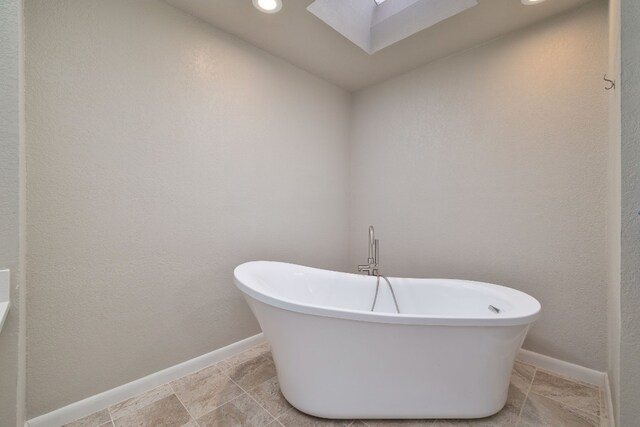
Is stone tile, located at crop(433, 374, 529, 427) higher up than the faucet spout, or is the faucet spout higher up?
the faucet spout

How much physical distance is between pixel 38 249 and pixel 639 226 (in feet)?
8.42

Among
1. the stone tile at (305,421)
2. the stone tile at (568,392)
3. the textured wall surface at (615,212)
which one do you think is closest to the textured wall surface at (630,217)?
the textured wall surface at (615,212)

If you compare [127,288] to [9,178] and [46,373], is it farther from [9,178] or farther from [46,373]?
[9,178]

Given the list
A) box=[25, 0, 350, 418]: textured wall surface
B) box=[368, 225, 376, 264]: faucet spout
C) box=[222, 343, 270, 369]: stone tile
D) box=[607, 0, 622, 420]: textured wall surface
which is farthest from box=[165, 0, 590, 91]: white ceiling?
box=[222, 343, 270, 369]: stone tile

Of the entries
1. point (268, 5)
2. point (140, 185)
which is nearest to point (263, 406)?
point (140, 185)

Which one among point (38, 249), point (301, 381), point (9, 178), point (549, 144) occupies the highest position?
point (549, 144)

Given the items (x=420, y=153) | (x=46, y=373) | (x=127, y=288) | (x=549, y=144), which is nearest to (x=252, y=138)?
(x=127, y=288)

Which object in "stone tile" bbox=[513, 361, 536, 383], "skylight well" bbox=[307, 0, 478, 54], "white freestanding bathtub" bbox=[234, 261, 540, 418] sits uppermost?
"skylight well" bbox=[307, 0, 478, 54]

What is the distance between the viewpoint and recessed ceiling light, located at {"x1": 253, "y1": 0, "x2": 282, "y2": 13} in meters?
1.65

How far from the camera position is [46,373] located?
4.36 ft

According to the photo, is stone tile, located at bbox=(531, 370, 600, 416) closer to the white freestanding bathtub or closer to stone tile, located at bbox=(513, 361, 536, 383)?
stone tile, located at bbox=(513, 361, 536, 383)

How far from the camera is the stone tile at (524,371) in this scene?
173 centimetres

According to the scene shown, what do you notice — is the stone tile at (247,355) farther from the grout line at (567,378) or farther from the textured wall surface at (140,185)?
the grout line at (567,378)

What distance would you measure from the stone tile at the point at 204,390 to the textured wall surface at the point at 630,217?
1.80 metres
